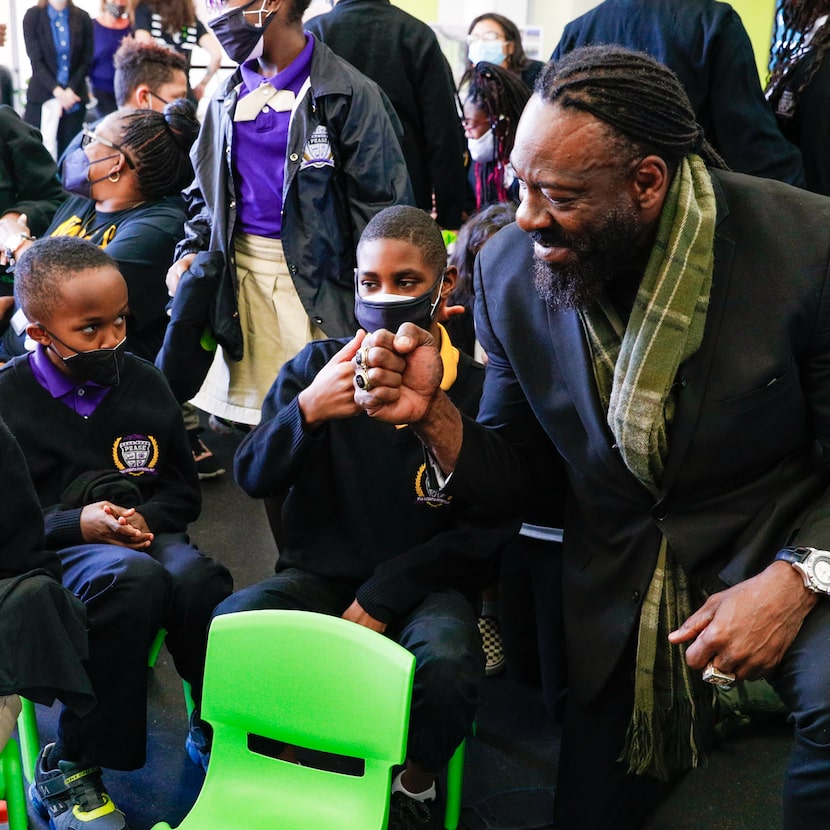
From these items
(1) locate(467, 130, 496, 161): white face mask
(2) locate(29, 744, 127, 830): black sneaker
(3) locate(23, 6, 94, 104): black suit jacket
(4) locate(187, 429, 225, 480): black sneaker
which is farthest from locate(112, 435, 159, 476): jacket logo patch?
(3) locate(23, 6, 94, 104): black suit jacket

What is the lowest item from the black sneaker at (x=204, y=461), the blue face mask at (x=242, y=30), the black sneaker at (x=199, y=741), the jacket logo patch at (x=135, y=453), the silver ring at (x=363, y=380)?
the black sneaker at (x=204, y=461)

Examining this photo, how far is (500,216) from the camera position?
123 inches

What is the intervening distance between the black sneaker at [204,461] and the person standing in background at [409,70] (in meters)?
1.43

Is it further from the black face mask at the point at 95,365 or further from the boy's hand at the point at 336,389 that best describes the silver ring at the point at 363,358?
the black face mask at the point at 95,365

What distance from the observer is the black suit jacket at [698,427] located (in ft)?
5.93

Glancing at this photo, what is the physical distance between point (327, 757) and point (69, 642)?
85cm

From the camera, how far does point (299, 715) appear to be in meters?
1.82

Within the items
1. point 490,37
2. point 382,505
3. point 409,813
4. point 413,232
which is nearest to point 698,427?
point 382,505

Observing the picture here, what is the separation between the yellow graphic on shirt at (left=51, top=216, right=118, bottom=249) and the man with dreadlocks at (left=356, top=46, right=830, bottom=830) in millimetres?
1692

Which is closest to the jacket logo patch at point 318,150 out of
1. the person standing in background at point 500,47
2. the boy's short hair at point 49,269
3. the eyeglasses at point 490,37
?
the boy's short hair at point 49,269

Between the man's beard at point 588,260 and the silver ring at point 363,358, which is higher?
the man's beard at point 588,260

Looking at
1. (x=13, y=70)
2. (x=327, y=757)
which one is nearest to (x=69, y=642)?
(x=327, y=757)

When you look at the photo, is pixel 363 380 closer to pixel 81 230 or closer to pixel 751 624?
pixel 751 624

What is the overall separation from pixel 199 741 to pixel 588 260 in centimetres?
150
